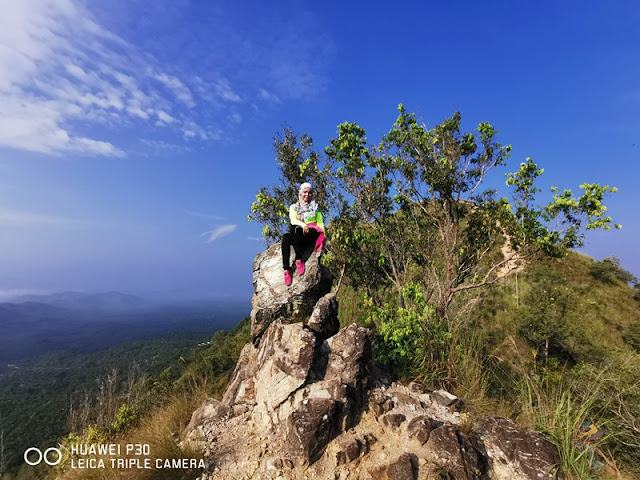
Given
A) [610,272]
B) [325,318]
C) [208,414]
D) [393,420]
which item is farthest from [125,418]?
[610,272]

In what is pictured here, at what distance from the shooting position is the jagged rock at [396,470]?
4.15 meters

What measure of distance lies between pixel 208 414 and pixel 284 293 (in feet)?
10.2

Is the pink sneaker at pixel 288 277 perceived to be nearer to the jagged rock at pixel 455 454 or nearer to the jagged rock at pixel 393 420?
the jagged rock at pixel 393 420

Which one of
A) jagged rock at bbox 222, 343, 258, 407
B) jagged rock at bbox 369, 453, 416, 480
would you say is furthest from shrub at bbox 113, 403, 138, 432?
jagged rock at bbox 369, 453, 416, 480

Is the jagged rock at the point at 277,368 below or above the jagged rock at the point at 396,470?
above

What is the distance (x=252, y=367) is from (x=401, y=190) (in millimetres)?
8070

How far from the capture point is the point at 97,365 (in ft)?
318

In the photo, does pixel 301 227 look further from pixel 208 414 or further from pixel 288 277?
pixel 208 414

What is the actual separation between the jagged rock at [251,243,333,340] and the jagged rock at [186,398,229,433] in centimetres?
195

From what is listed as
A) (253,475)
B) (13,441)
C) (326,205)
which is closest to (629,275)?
(326,205)

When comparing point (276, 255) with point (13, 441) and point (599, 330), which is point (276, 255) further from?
point (13, 441)

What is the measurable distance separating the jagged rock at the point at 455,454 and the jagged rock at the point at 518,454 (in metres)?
0.28

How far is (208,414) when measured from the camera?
579cm

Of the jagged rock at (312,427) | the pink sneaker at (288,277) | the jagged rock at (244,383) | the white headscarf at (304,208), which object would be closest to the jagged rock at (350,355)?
the jagged rock at (312,427)
